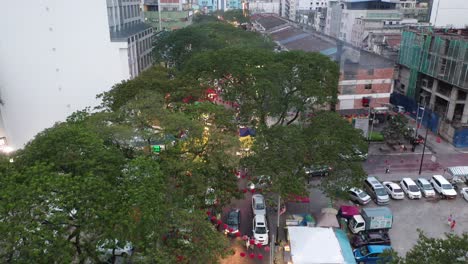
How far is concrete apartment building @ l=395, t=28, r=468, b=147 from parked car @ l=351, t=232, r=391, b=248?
1535cm

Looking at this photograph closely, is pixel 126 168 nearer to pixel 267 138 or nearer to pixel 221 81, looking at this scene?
pixel 267 138

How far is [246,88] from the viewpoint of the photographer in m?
23.2

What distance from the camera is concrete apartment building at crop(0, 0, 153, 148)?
87.0 ft

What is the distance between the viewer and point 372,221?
18.2m

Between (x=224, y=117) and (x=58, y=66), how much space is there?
1664 cm

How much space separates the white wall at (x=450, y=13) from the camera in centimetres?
4650

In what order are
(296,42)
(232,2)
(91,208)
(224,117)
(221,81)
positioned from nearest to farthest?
(91,208), (224,117), (221,81), (296,42), (232,2)

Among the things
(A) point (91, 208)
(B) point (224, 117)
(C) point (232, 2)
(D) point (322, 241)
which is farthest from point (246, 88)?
(C) point (232, 2)

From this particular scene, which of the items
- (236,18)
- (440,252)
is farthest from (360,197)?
(236,18)

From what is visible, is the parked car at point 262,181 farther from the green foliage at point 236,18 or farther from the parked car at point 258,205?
the green foliage at point 236,18

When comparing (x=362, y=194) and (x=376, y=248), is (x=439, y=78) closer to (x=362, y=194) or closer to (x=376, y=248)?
(x=362, y=194)

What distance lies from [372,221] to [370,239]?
1122 mm

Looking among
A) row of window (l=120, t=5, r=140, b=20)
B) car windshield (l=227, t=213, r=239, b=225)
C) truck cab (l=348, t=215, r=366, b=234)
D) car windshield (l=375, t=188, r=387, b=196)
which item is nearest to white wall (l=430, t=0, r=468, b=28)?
car windshield (l=375, t=188, r=387, b=196)

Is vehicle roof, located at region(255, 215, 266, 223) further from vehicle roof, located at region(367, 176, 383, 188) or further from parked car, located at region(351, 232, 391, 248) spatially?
vehicle roof, located at region(367, 176, 383, 188)
